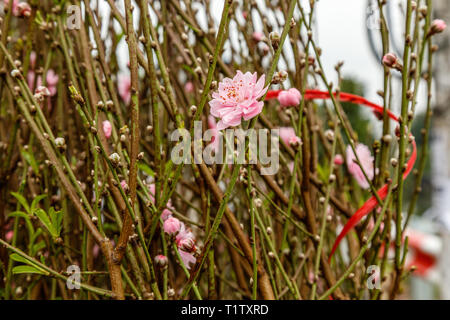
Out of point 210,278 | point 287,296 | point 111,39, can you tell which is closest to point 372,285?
point 287,296

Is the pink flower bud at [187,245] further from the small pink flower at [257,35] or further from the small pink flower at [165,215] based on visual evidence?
the small pink flower at [257,35]

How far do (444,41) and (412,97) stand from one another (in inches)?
61.7

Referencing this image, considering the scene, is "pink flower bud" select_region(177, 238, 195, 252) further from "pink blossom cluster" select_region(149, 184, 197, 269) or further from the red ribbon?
the red ribbon

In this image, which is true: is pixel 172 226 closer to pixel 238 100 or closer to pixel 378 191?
pixel 238 100

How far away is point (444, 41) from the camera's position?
208cm

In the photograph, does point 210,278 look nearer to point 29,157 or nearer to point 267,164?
point 267,164

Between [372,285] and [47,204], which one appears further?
[47,204]

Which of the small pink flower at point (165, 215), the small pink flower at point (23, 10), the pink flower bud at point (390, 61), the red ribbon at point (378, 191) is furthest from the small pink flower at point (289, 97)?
the small pink flower at point (23, 10)

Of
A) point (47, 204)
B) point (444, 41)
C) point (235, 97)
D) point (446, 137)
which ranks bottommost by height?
point (47, 204)

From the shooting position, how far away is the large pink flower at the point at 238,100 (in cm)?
55

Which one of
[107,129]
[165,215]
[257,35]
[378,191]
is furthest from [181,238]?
[257,35]

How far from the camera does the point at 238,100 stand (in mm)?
567

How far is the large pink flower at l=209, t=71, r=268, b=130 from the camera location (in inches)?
21.6

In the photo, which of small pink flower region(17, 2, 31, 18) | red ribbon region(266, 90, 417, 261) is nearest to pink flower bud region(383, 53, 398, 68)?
red ribbon region(266, 90, 417, 261)
